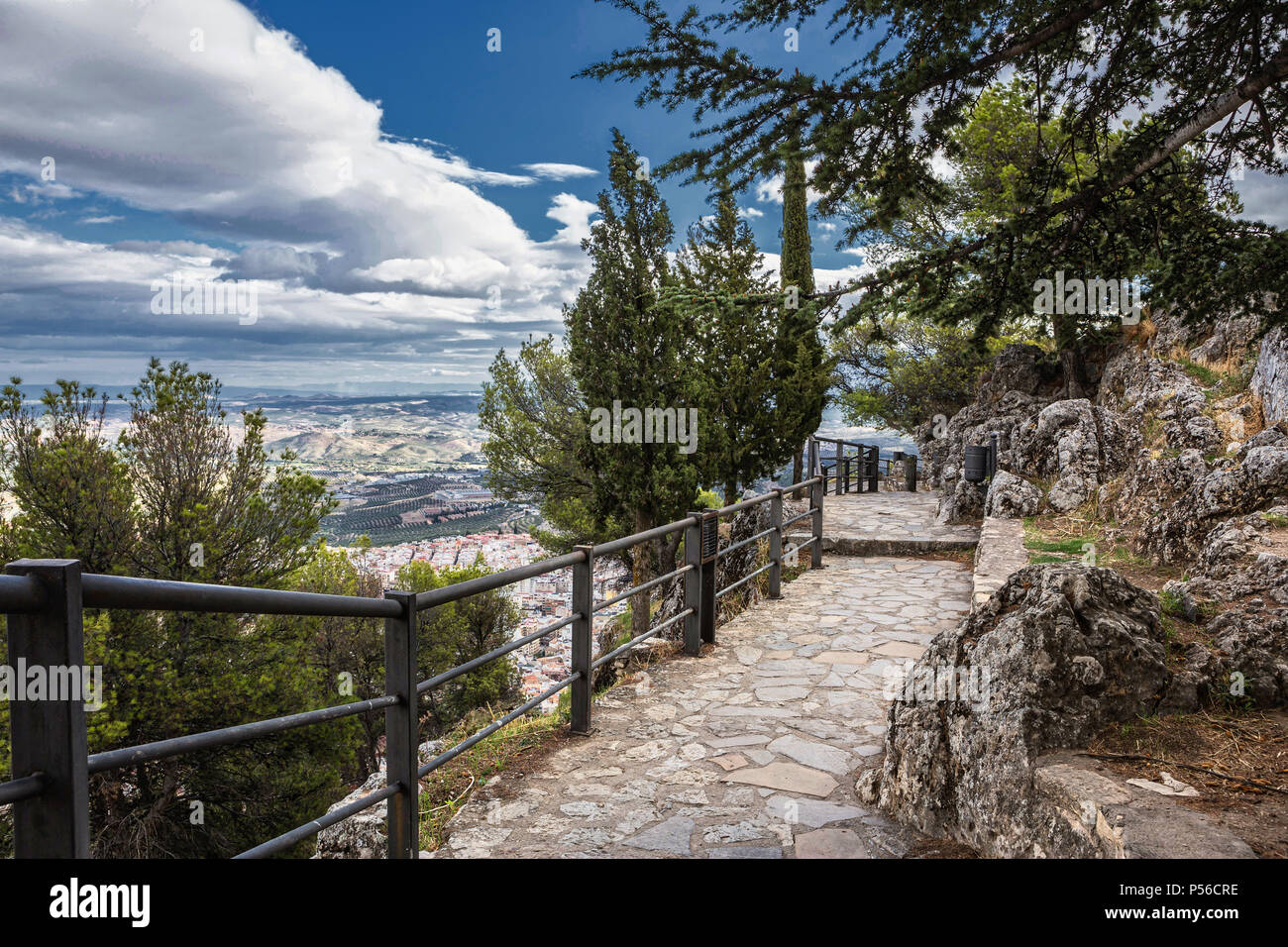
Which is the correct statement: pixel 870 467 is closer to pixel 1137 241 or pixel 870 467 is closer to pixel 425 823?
pixel 1137 241

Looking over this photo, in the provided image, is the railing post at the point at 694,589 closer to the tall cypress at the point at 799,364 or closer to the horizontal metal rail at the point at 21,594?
the horizontal metal rail at the point at 21,594

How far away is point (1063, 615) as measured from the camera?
9.91ft

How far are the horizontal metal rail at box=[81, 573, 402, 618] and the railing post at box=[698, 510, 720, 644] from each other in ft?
13.5

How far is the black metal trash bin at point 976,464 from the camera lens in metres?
12.9

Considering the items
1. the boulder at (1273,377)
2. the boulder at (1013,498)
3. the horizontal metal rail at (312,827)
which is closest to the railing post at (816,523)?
the boulder at (1013,498)

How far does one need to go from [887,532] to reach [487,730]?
32.1 feet

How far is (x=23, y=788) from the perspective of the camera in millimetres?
1219

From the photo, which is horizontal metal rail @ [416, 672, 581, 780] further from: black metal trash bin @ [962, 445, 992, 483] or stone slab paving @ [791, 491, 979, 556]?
black metal trash bin @ [962, 445, 992, 483]

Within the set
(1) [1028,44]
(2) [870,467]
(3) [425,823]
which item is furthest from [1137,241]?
(2) [870,467]

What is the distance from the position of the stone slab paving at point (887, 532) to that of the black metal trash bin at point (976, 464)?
103 centimetres

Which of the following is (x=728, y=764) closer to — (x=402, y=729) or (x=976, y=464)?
(x=402, y=729)

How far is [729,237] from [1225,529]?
57.4ft

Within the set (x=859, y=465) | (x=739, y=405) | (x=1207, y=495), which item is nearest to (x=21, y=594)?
Result: (x=1207, y=495)

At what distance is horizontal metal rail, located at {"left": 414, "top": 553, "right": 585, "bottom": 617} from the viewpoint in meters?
2.87
